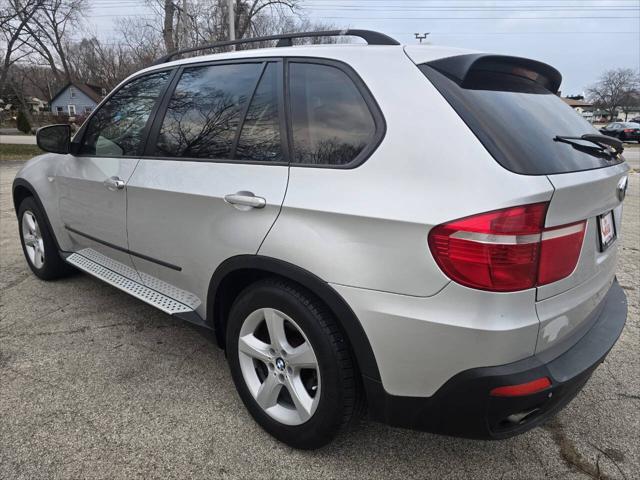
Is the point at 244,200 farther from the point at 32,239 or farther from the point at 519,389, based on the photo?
the point at 32,239

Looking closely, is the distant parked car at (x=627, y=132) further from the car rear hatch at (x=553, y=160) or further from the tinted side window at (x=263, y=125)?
the tinted side window at (x=263, y=125)

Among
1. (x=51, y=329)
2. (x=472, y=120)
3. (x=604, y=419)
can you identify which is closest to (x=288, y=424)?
(x=472, y=120)

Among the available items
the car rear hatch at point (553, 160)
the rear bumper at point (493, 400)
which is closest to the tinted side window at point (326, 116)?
the car rear hatch at point (553, 160)

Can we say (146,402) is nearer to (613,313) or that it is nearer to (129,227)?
(129,227)

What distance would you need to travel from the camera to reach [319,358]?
6.01 ft

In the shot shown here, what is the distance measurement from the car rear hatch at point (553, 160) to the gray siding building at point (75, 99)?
200 feet

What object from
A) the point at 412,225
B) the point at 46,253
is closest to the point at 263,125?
the point at 412,225

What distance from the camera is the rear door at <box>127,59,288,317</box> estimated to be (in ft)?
6.72

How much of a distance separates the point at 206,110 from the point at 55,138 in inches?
63.1

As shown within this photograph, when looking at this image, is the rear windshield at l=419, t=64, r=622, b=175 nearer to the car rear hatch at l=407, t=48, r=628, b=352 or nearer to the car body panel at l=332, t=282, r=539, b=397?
the car rear hatch at l=407, t=48, r=628, b=352

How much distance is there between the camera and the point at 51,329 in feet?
10.5

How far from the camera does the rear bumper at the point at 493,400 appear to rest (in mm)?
1538

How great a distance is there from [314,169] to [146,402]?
1562 mm

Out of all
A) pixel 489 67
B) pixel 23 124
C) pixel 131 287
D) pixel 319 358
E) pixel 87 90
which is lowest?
pixel 23 124
